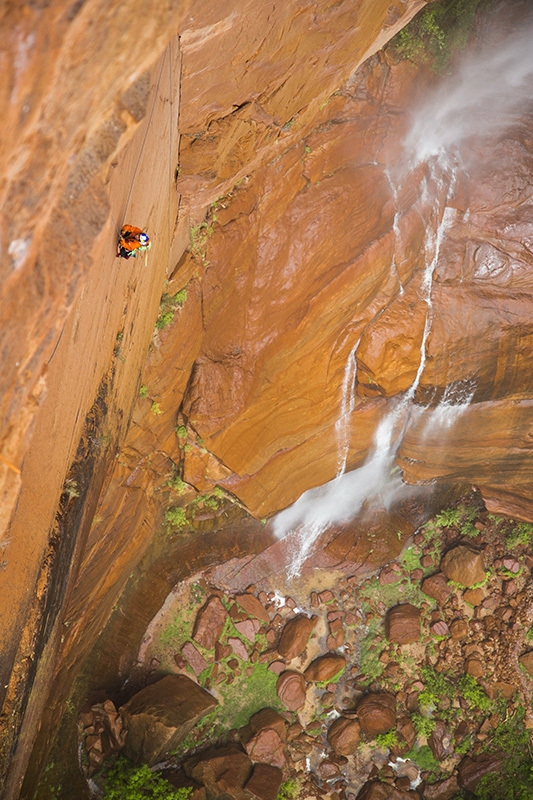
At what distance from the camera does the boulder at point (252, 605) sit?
7.93m

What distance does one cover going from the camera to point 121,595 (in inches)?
283

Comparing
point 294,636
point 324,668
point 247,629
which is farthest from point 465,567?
point 247,629

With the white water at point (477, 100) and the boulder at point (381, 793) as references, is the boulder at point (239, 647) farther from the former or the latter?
the white water at point (477, 100)

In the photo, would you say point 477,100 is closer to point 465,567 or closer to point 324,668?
point 465,567

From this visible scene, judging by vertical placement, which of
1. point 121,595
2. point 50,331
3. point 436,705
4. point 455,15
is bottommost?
point 436,705

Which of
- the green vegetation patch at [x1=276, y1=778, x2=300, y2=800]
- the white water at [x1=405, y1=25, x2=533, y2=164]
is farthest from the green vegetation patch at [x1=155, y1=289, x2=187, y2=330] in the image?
the green vegetation patch at [x1=276, y1=778, x2=300, y2=800]

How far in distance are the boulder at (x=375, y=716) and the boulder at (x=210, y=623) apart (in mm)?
2174

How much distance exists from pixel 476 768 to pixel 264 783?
2.88 m

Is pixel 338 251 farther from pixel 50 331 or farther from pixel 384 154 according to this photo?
pixel 50 331

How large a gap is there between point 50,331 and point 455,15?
7.43 m

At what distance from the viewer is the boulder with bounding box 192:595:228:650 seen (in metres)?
7.61

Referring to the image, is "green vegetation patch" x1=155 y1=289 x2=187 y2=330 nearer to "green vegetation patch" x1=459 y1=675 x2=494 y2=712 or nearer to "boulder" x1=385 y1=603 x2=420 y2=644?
"boulder" x1=385 y1=603 x2=420 y2=644

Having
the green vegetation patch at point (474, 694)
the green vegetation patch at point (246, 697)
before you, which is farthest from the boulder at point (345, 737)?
the green vegetation patch at point (474, 694)

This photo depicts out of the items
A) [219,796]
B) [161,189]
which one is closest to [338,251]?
[161,189]
